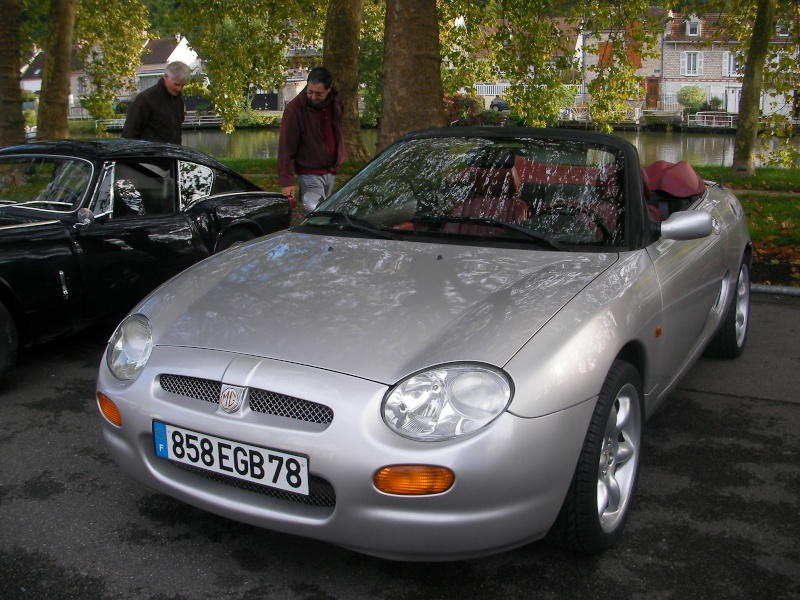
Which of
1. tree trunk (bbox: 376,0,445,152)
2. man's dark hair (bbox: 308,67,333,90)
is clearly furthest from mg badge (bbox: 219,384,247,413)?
tree trunk (bbox: 376,0,445,152)

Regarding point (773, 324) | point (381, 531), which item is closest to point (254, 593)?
point (381, 531)

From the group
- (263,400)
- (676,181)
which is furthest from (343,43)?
(263,400)

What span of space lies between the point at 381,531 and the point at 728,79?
70745 mm

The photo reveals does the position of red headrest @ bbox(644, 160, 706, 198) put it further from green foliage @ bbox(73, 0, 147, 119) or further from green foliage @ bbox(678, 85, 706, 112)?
green foliage @ bbox(678, 85, 706, 112)

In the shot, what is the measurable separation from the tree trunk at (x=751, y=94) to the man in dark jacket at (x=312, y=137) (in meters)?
11.1

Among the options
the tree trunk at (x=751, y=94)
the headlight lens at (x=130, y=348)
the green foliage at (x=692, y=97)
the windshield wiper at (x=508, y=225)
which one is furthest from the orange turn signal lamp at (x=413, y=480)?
the green foliage at (x=692, y=97)

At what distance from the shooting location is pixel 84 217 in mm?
5031

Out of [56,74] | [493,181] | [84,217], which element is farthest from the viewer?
[56,74]

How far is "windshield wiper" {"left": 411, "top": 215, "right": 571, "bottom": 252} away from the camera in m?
3.54

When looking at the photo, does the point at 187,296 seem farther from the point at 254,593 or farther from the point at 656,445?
the point at 656,445

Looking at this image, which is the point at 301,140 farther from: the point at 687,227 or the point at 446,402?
the point at 446,402

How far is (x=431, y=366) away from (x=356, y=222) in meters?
1.42

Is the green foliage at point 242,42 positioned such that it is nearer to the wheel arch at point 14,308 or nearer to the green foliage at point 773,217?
the green foliage at point 773,217

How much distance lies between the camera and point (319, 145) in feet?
23.0
